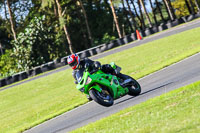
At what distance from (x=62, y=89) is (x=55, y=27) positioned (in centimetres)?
3097

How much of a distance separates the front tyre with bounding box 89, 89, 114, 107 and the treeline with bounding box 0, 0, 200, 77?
25.9m

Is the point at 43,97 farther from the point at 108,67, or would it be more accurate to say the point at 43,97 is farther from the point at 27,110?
the point at 108,67

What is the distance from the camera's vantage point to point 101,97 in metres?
10.9

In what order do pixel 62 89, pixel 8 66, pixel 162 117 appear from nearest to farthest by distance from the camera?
1. pixel 162 117
2. pixel 62 89
3. pixel 8 66

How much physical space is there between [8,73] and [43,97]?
18562 millimetres

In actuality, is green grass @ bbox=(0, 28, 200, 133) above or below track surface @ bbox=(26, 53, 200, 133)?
below

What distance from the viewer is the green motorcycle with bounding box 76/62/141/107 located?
35.3 feet

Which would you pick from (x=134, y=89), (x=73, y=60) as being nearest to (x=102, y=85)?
(x=73, y=60)

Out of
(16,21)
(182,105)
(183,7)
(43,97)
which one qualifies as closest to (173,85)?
(182,105)

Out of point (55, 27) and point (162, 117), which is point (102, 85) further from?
point (55, 27)

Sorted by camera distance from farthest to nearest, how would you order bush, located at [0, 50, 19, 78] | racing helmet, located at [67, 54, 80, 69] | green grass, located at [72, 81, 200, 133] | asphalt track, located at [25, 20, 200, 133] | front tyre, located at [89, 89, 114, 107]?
bush, located at [0, 50, 19, 78]
racing helmet, located at [67, 54, 80, 69]
front tyre, located at [89, 89, 114, 107]
asphalt track, located at [25, 20, 200, 133]
green grass, located at [72, 81, 200, 133]

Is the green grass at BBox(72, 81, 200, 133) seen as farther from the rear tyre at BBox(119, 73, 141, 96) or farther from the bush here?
the bush

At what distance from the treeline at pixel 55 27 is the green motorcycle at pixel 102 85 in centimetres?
2577

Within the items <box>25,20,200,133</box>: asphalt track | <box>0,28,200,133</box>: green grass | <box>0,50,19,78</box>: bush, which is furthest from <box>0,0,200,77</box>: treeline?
<box>25,20,200,133</box>: asphalt track
